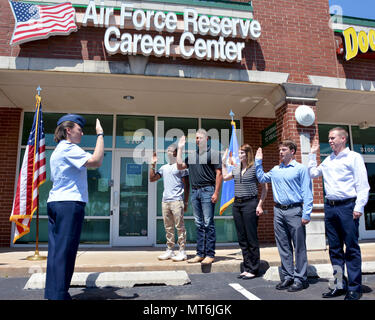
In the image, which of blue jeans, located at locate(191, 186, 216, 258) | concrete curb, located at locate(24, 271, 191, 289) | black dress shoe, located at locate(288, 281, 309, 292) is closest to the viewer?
black dress shoe, located at locate(288, 281, 309, 292)

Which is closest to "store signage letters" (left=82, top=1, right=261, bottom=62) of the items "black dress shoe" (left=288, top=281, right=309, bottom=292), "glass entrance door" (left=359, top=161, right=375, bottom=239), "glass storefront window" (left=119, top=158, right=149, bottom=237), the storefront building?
the storefront building

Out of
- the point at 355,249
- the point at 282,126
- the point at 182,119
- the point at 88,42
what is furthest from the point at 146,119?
the point at 355,249

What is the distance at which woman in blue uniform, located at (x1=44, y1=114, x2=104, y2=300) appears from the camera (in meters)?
2.79

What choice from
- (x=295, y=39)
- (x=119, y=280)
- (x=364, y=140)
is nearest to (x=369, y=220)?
(x=364, y=140)

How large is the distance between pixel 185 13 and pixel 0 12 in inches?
153

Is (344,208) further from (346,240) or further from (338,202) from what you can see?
(346,240)

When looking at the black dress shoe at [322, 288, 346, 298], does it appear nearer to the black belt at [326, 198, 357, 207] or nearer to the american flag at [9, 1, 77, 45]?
the black belt at [326, 198, 357, 207]

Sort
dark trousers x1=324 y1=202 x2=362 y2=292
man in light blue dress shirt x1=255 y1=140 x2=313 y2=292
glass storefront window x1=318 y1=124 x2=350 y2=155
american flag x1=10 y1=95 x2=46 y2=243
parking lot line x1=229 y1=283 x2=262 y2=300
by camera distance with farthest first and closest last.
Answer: glass storefront window x1=318 y1=124 x2=350 y2=155 → american flag x1=10 y1=95 x2=46 y2=243 → man in light blue dress shirt x1=255 y1=140 x2=313 y2=292 → parking lot line x1=229 y1=283 x2=262 y2=300 → dark trousers x1=324 y1=202 x2=362 y2=292

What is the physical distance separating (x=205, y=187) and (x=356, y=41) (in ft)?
17.7

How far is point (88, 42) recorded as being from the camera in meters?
6.27

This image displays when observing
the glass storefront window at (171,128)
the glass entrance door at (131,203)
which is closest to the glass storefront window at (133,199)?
the glass entrance door at (131,203)

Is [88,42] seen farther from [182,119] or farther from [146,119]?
[182,119]

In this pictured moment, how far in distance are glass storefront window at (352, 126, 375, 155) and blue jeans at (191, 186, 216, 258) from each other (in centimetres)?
715

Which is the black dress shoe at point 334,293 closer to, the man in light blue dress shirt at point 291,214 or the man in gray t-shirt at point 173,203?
the man in light blue dress shirt at point 291,214
